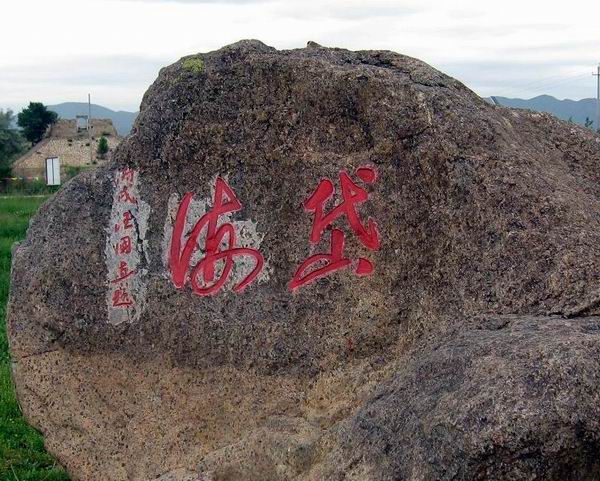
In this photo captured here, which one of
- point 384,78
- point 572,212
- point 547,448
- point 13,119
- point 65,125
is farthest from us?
point 13,119

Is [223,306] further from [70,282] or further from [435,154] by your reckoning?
[435,154]

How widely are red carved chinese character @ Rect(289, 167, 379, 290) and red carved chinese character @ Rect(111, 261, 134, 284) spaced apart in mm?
789

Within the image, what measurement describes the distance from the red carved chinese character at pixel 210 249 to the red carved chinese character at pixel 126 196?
240 mm

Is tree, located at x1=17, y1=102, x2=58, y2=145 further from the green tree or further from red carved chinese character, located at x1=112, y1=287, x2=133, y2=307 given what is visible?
red carved chinese character, located at x1=112, y1=287, x2=133, y2=307

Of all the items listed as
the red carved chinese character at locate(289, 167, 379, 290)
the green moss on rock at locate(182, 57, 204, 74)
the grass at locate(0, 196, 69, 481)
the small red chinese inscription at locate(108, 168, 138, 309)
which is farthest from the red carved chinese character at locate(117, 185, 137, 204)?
the grass at locate(0, 196, 69, 481)

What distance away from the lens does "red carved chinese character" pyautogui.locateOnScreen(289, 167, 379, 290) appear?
371 centimetres

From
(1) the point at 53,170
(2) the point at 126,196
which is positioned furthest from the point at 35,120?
(2) the point at 126,196

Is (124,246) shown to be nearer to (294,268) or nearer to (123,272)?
(123,272)

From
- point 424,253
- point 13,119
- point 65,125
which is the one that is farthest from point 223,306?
point 13,119

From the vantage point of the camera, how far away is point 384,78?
3.73 metres

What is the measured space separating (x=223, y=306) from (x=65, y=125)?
80.9 feet

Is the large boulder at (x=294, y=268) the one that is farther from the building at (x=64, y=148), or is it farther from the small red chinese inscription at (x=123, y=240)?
the building at (x=64, y=148)

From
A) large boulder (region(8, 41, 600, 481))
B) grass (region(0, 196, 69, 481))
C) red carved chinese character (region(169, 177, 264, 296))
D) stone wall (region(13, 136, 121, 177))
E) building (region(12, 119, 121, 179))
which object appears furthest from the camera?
stone wall (region(13, 136, 121, 177))

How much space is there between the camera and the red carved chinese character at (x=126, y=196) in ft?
13.7
